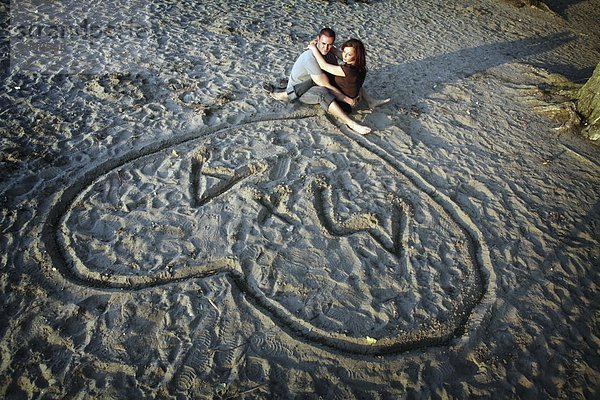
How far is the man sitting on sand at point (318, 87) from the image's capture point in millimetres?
4781

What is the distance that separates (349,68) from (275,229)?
227 cm

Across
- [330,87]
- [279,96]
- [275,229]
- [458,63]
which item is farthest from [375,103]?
[275,229]

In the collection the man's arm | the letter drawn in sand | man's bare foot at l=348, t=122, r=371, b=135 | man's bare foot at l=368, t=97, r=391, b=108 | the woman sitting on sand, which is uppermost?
the woman sitting on sand

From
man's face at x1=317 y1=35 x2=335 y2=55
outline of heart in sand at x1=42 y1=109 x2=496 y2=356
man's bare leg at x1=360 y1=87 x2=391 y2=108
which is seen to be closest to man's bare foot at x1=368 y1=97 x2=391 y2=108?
man's bare leg at x1=360 y1=87 x2=391 y2=108

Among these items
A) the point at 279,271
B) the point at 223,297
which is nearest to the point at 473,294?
the point at 279,271

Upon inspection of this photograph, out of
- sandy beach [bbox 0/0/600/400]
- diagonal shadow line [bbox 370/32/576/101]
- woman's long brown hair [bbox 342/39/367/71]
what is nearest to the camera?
sandy beach [bbox 0/0/600/400]

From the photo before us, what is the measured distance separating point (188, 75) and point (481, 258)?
4.35 meters

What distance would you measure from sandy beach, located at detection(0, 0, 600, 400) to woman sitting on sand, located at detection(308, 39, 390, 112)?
1.23ft

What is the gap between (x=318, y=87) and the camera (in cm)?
490

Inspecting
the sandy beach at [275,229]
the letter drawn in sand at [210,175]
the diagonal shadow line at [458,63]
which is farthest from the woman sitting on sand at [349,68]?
the letter drawn in sand at [210,175]

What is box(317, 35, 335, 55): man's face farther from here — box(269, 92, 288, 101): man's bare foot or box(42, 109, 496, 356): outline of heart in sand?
box(42, 109, 496, 356): outline of heart in sand

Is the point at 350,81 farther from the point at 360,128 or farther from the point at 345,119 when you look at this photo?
the point at 360,128

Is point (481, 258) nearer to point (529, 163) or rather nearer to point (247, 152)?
point (529, 163)

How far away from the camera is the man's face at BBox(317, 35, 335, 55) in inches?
185
